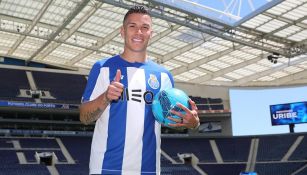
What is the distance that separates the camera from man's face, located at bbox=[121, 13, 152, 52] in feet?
9.74

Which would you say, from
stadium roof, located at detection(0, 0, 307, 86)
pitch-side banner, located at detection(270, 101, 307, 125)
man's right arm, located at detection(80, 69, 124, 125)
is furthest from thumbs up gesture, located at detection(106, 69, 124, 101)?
pitch-side banner, located at detection(270, 101, 307, 125)

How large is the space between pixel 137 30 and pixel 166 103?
573mm

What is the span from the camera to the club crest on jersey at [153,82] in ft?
9.90

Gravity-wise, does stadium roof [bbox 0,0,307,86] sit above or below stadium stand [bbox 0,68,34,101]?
above

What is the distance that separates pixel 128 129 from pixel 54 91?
34804 mm

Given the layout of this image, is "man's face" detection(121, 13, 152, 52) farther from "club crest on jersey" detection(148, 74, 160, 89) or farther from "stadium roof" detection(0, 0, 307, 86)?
"stadium roof" detection(0, 0, 307, 86)

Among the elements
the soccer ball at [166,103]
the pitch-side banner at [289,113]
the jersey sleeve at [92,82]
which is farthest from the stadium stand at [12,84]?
the soccer ball at [166,103]

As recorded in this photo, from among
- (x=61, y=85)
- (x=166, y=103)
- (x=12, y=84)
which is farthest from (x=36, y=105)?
(x=166, y=103)

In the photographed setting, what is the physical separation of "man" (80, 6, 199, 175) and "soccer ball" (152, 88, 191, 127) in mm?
48

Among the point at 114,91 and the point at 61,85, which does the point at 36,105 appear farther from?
the point at 114,91

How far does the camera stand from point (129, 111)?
290 centimetres

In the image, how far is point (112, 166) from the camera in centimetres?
281

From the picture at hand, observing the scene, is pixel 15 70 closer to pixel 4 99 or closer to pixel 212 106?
pixel 4 99

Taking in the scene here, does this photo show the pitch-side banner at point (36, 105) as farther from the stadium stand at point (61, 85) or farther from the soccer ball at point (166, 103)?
the soccer ball at point (166, 103)
